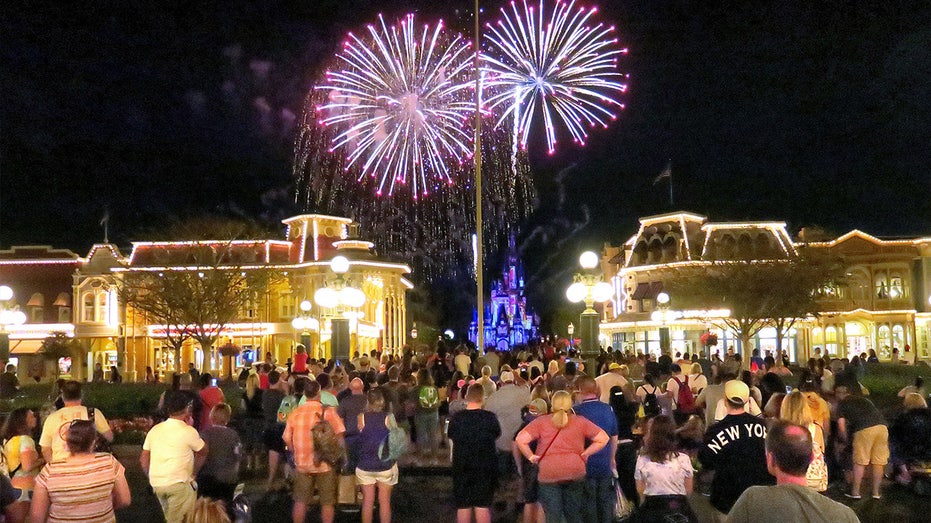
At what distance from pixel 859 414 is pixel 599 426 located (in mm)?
5206

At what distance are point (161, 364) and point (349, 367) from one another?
45395 mm

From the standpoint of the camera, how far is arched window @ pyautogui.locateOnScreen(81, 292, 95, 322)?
62594 mm

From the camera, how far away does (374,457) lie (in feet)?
35.2

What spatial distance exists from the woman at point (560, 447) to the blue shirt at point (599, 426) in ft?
1.46

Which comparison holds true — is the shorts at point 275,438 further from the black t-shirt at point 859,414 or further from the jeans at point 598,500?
the black t-shirt at point 859,414

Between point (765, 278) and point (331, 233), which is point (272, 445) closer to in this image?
point (765, 278)

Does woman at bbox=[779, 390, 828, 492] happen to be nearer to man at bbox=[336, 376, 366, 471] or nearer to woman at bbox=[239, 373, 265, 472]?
man at bbox=[336, 376, 366, 471]

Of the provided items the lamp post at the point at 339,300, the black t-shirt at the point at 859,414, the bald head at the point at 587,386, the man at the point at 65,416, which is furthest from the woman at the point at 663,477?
the lamp post at the point at 339,300

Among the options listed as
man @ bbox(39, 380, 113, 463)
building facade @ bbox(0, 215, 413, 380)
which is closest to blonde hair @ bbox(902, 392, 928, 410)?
man @ bbox(39, 380, 113, 463)

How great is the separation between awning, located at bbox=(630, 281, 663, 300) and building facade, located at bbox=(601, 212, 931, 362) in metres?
0.06

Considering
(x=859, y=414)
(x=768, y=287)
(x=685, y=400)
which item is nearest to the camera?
(x=859, y=414)

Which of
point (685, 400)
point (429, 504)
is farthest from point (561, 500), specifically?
point (685, 400)

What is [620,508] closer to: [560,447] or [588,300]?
[560,447]

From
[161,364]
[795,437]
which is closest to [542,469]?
[795,437]
